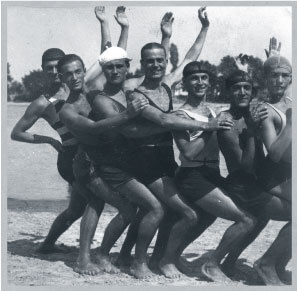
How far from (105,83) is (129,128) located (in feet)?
2.15

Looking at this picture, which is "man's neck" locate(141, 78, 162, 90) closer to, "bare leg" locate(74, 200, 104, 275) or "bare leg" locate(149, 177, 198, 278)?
"bare leg" locate(149, 177, 198, 278)

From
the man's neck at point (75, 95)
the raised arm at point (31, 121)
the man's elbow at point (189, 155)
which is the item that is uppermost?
the man's neck at point (75, 95)

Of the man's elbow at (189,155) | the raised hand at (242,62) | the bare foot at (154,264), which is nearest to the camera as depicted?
the man's elbow at (189,155)

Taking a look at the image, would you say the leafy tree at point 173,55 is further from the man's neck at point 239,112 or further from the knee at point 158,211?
the knee at point 158,211

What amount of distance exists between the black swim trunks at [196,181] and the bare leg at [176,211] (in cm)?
8

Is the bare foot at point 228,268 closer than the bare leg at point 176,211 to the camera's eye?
No

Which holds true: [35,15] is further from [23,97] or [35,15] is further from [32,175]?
[32,175]

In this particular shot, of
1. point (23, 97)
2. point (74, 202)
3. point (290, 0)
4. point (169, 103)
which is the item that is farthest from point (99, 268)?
point (290, 0)

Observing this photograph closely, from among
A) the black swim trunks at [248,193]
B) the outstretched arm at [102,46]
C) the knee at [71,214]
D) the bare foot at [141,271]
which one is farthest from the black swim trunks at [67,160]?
Answer: the black swim trunks at [248,193]

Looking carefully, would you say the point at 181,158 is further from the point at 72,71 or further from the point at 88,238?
the point at 72,71

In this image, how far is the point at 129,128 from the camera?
5230 mm

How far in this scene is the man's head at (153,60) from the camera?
5234 mm

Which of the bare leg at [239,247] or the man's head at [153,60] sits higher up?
the man's head at [153,60]

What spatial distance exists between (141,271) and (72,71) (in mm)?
2125
